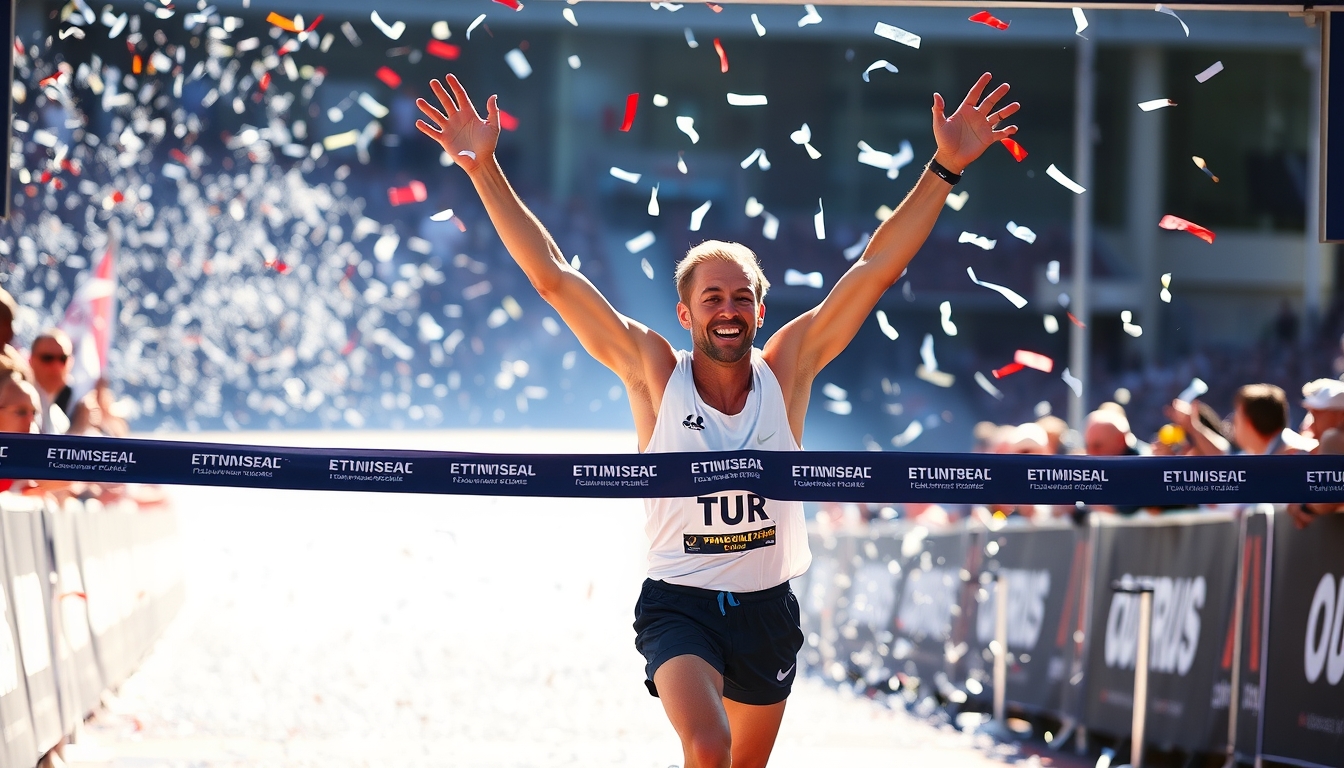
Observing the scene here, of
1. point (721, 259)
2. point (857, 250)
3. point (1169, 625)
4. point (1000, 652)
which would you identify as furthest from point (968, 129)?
point (857, 250)

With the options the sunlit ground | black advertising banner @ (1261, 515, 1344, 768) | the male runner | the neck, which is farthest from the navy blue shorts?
the sunlit ground

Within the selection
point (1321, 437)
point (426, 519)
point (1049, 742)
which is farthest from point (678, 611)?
point (426, 519)

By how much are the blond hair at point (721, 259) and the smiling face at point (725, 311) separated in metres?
0.03

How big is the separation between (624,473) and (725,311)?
2.53 ft

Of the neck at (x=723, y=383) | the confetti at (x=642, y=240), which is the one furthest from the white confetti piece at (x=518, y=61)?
the neck at (x=723, y=383)

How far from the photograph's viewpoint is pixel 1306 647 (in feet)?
24.4

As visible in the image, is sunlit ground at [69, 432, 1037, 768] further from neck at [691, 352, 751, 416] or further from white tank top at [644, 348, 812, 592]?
neck at [691, 352, 751, 416]

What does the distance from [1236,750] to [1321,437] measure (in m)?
1.69

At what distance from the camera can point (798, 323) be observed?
17.1 feet

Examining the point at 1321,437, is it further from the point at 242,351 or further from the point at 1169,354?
the point at 1169,354

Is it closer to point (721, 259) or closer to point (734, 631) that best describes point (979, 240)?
point (721, 259)

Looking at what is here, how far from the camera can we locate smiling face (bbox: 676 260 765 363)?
4855mm

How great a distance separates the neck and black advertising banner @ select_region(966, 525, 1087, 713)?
559 centimetres

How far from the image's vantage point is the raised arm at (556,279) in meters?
4.95
